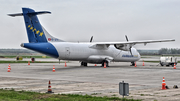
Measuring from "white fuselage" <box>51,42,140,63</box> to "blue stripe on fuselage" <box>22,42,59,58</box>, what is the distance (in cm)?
58

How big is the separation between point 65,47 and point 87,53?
15.0ft

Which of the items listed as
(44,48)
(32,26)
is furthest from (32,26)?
(44,48)

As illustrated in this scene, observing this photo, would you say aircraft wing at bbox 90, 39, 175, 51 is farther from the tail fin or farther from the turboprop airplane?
the tail fin

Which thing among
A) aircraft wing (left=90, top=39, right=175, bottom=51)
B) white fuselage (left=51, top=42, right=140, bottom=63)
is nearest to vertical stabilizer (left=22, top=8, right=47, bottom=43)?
white fuselage (left=51, top=42, right=140, bottom=63)

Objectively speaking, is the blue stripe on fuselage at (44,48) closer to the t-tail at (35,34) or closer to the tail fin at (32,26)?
the t-tail at (35,34)

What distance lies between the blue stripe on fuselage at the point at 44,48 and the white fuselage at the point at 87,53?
58cm

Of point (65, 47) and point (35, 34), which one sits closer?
point (35, 34)

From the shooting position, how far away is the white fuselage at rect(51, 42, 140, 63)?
3397cm

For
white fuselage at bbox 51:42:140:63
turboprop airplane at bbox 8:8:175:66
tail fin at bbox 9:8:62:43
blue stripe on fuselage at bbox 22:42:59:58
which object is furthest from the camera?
white fuselage at bbox 51:42:140:63

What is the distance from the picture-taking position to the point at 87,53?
124 feet

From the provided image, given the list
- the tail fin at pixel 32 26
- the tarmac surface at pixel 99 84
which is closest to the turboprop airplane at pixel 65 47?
the tail fin at pixel 32 26

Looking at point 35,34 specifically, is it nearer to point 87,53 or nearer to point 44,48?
point 44,48

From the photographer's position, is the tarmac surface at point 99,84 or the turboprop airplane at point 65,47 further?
the turboprop airplane at point 65,47

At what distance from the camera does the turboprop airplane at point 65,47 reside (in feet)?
101
